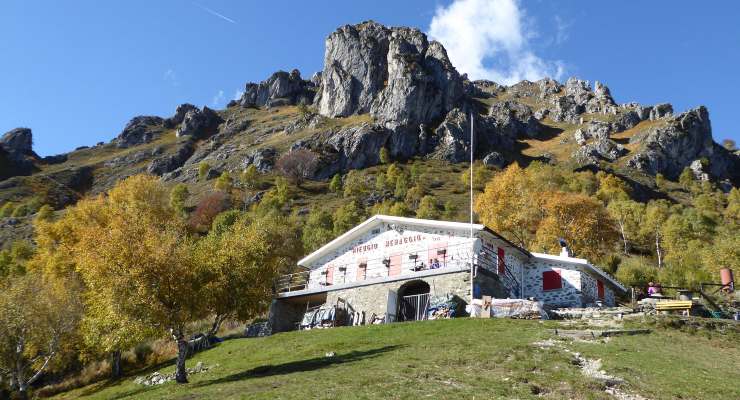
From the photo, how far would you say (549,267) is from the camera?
4169 cm

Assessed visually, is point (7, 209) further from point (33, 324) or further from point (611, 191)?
point (611, 191)

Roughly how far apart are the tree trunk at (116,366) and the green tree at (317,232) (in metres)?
41.2

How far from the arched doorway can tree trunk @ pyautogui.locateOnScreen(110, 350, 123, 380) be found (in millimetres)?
17856

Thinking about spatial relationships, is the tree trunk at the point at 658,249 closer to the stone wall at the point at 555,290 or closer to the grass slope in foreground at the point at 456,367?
the stone wall at the point at 555,290

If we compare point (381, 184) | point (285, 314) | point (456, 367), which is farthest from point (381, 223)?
point (381, 184)

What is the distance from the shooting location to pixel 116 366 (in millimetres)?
36344

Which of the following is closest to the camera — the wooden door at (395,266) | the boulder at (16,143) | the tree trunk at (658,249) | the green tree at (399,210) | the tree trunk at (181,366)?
the tree trunk at (181,366)

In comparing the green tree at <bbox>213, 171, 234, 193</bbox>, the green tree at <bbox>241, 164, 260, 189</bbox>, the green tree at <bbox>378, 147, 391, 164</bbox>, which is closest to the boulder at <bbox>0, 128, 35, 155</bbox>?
the green tree at <bbox>213, 171, 234, 193</bbox>

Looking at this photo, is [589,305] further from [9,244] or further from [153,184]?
[9,244]

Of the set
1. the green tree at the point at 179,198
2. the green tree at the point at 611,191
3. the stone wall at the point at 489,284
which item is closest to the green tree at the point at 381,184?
the green tree at the point at 179,198

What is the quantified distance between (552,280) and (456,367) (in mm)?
22463

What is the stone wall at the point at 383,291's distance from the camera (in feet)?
121

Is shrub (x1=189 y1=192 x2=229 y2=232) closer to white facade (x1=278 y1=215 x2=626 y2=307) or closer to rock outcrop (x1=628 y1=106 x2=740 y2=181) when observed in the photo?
white facade (x1=278 y1=215 x2=626 y2=307)

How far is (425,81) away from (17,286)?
14485cm
